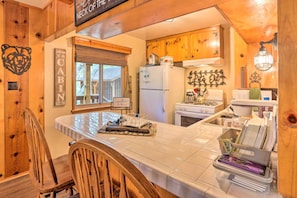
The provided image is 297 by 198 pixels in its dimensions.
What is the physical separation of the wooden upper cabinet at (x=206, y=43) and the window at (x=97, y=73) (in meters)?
1.38

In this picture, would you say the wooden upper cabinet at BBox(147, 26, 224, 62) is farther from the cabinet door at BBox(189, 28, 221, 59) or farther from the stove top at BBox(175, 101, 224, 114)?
the stove top at BBox(175, 101, 224, 114)

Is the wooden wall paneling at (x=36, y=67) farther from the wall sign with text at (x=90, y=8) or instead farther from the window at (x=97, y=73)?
the wall sign with text at (x=90, y=8)

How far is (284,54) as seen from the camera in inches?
20.6

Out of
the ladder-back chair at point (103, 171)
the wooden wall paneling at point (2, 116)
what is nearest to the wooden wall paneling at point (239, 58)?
the ladder-back chair at point (103, 171)

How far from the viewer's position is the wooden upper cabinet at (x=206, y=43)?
316 cm

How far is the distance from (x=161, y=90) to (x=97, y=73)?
1.33m

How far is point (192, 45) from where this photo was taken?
136 inches

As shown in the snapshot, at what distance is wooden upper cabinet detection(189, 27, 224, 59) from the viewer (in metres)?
3.16

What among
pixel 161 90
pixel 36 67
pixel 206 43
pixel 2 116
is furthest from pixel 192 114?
pixel 2 116

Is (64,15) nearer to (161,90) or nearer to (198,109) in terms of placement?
(161,90)

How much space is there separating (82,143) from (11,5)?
272 cm

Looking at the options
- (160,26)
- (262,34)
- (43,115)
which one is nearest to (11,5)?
(43,115)

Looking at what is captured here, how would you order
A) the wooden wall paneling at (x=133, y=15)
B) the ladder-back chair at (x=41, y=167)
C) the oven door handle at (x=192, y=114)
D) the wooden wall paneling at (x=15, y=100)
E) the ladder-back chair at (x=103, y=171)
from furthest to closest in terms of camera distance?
the oven door handle at (x=192, y=114)
the wooden wall paneling at (x=15, y=100)
the ladder-back chair at (x=41, y=167)
the wooden wall paneling at (x=133, y=15)
the ladder-back chair at (x=103, y=171)

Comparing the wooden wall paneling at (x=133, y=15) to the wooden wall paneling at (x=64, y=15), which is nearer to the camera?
the wooden wall paneling at (x=133, y=15)
